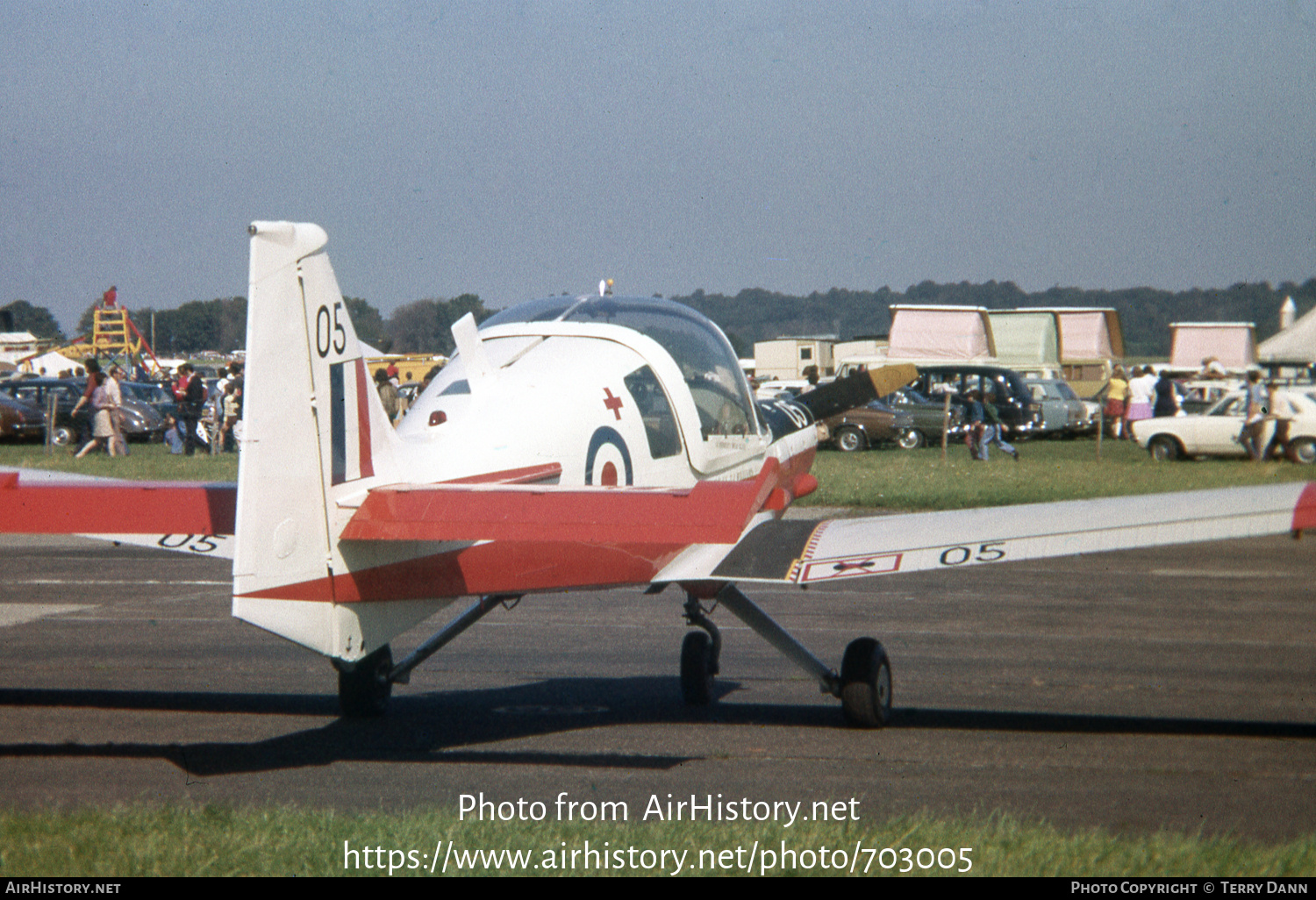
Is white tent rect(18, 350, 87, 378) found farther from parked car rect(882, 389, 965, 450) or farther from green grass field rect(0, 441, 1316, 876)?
green grass field rect(0, 441, 1316, 876)

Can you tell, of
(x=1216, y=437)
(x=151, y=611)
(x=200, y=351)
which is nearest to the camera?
(x=151, y=611)

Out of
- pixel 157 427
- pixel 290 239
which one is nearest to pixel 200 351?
pixel 157 427

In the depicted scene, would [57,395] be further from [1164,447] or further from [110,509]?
[110,509]

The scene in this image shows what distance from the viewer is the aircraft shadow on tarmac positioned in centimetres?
645

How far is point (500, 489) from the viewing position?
5.48 meters

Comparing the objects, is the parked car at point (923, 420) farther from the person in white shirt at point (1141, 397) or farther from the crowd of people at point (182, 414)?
the crowd of people at point (182, 414)

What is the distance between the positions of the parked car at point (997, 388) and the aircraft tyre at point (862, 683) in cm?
2925

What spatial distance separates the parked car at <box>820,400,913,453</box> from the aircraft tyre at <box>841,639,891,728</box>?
→ 26.8m

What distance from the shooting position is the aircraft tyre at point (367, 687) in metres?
7.09

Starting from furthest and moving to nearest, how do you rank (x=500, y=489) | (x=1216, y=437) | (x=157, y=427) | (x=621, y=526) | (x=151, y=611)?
(x=157, y=427) < (x=1216, y=437) < (x=151, y=611) < (x=500, y=489) < (x=621, y=526)

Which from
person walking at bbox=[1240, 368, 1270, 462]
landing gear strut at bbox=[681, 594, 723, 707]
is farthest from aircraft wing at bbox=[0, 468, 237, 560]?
person walking at bbox=[1240, 368, 1270, 462]
